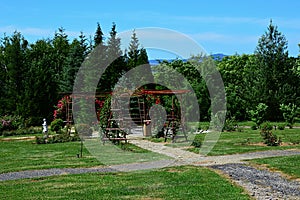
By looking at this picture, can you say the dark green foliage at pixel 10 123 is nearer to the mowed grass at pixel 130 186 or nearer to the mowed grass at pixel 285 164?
the mowed grass at pixel 130 186

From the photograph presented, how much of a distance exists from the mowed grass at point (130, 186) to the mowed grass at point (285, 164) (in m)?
1.59

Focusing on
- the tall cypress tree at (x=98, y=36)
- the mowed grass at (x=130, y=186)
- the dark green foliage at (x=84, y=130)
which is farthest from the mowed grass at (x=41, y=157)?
the tall cypress tree at (x=98, y=36)

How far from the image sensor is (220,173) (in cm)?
971

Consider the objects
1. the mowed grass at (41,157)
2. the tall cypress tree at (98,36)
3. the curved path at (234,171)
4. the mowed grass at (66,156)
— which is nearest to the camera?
the curved path at (234,171)

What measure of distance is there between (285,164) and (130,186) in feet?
13.7

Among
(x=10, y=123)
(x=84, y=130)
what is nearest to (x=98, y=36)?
(x=10, y=123)

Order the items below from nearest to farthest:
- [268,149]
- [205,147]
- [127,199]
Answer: [127,199]
[268,149]
[205,147]

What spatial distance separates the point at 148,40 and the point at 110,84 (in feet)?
53.5

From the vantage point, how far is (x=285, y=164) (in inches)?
416

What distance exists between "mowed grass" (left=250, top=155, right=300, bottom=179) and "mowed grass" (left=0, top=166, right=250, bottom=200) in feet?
5.21

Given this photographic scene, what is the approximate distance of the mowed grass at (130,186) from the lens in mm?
7594

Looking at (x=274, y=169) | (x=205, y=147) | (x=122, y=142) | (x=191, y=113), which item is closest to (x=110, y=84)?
(x=191, y=113)

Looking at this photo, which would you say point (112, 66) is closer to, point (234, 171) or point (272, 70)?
point (272, 70)

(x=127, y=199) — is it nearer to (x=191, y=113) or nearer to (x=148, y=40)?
(x=148, y=40)
